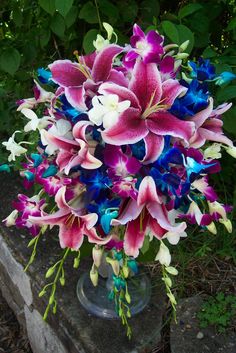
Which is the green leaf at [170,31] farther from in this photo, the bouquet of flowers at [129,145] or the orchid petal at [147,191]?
the orchid petal at [147,191]

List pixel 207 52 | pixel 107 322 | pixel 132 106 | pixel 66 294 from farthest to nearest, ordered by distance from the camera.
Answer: pixel 66 294 → pixel 107 322 → pixel 207 52 → pixel 132 106

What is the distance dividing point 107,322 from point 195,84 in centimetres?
83

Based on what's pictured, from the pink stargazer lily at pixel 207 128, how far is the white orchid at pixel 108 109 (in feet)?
0.53

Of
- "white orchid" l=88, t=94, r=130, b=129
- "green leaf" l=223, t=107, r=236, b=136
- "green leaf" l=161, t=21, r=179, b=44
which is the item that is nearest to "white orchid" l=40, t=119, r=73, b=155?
"white orchid" l=88, t=94, r=130, b=129

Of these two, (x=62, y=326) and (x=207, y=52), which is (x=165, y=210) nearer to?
(x=207, y=52)

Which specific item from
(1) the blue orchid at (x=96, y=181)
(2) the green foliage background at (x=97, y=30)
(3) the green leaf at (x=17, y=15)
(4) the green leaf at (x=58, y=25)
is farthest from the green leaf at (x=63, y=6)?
(3) the green leaf at (x=17, y=15)

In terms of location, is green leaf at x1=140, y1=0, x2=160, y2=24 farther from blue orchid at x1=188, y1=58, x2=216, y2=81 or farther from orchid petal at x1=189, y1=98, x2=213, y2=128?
orchid petal at x1=189, y1=98, x2=213, y2=128

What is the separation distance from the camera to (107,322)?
4.91 feet

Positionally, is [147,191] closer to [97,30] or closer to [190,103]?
[190,103]

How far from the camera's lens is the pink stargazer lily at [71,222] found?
37.3 inches

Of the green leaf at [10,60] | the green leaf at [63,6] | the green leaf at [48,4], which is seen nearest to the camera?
the green leaf at [63,6]

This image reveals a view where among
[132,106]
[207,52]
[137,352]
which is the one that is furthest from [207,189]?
[137,352]

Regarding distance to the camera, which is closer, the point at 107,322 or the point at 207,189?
the point at 207,189

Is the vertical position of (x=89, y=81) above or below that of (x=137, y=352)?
above
